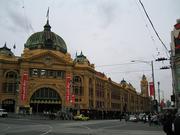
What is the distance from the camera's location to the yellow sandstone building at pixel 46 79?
74875 mm

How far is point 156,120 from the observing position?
43375mm

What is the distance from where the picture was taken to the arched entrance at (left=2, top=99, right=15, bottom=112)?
74.8 metres

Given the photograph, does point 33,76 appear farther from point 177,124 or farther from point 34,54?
point 177,124

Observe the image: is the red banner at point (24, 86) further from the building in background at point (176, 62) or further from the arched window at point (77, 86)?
the building in background at point (176, 62)

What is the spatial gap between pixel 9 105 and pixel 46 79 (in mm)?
11797

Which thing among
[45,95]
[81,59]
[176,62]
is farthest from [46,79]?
[176,62]

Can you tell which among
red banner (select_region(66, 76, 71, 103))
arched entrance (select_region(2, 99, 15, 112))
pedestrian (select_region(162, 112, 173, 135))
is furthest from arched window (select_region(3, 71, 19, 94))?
pedestrian (select_region(162, 112, 173, 135))

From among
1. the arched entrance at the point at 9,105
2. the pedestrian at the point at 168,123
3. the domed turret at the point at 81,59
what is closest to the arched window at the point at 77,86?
the domed turret at the point at 81,59

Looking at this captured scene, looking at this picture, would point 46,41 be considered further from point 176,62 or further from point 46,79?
point 176,62

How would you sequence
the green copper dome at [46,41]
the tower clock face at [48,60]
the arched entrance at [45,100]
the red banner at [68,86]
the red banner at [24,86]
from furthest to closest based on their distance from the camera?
the green copper dome at [46,41] → the tower clock face at [48,60] → the red banner at [68,86] → the arched entrance at [45,100] → the red banner at [24,86]

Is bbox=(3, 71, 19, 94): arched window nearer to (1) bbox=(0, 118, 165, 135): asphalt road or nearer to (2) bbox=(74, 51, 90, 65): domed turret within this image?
(2) bbox=(74, 51, 90, 65): domed turret

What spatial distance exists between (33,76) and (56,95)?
8128mm

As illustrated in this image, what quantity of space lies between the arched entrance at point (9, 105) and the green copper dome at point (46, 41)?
17.8 m

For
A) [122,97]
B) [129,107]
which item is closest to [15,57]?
[122,97]
